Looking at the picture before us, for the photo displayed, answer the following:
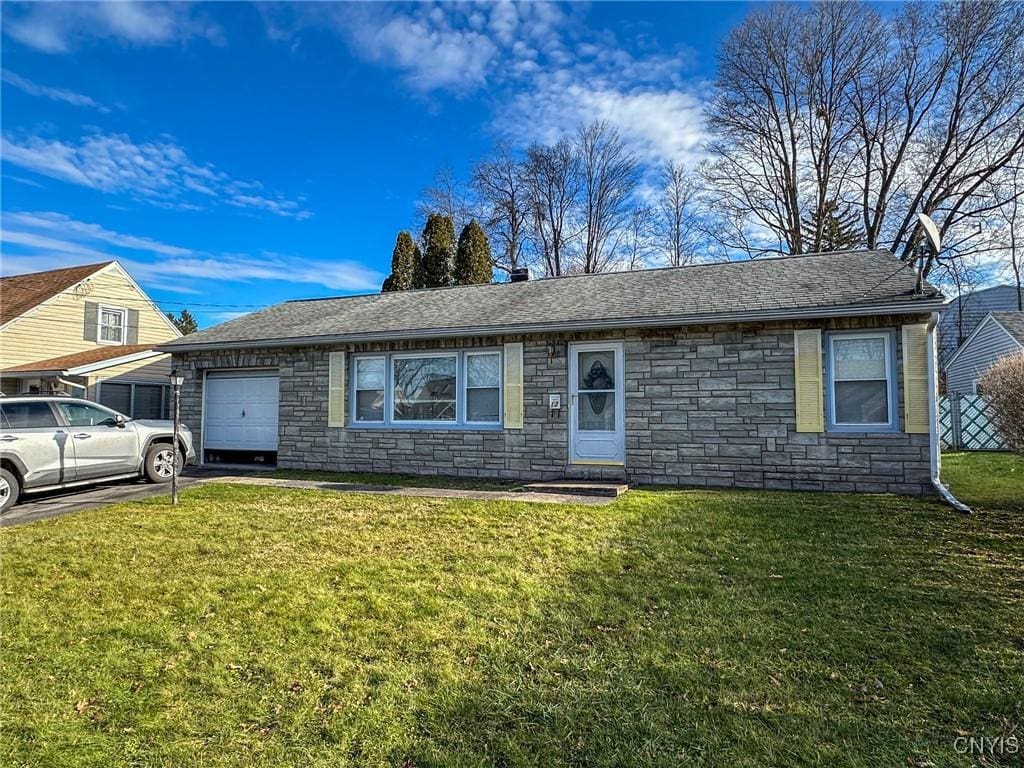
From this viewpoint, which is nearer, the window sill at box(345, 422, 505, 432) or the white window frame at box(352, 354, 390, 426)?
the window sill at box(345, 422, 505, 432)

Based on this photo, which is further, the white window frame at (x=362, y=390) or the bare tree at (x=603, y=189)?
the bare tree at (x=603, y=189)

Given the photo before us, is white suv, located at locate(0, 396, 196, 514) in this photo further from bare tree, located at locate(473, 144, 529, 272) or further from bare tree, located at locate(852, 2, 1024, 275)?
bare tree, located at locate(852, 2, 1024, 275)

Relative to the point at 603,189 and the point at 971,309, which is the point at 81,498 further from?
the point at 971,309

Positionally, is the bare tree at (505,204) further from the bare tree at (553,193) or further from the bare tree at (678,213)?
the bare tree at (678,213)

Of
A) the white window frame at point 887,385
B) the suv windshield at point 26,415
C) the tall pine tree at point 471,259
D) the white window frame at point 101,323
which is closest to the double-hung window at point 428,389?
the suv windshield at point 26,415

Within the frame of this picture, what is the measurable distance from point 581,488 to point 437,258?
16407 millimetres

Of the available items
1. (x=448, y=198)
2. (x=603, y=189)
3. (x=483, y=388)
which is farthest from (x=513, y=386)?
(x=448, y=198)

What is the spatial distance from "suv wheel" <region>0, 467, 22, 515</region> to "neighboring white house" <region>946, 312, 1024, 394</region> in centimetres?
2138

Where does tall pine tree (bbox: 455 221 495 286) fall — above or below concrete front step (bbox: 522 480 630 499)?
above

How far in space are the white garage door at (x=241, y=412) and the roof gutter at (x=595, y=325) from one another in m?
0.82

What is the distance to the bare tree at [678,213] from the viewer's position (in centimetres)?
2532

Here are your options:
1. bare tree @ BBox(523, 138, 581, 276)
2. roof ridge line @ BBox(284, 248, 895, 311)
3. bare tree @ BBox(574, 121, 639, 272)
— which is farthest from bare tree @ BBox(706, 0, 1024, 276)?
roof ridge line @ BBox(284, 248, 895, 311)

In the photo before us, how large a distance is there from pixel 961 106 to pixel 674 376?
1828cm

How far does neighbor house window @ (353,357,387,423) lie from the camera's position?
10.7 m
